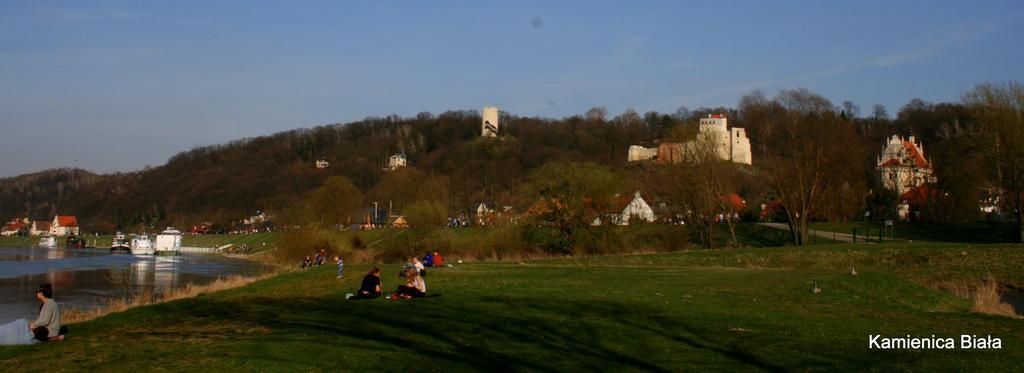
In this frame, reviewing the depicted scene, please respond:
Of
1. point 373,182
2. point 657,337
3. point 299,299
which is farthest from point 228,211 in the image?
point 657,337

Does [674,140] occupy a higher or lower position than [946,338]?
higher

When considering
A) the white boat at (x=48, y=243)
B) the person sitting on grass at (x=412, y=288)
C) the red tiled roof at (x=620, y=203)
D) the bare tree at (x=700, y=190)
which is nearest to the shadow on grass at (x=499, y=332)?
the person sitting on grass at (x=412, y=288)

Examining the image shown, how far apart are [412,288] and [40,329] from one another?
8.00 metres

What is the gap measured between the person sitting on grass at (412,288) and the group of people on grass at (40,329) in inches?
289

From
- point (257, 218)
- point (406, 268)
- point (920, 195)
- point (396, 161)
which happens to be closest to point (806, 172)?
point (920, 195)

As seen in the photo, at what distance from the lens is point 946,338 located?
13438 mm

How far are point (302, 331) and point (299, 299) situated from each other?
23.0 feet

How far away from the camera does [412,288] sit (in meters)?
20.3

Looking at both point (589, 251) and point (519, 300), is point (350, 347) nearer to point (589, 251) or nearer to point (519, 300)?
point (519, 300)

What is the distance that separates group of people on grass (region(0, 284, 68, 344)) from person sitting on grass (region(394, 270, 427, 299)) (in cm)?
734

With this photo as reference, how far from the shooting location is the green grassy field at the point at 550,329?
11.5m

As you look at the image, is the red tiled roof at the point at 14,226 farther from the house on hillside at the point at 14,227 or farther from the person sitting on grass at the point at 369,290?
the person sitting on grass at the point at 369,290

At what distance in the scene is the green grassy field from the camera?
11453 mm

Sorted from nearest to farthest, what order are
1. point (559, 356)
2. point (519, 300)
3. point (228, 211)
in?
point (559, 356)
point (519, 300)
point (228, 211)
